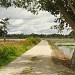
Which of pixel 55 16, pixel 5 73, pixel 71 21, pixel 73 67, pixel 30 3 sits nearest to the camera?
pixel 5 73

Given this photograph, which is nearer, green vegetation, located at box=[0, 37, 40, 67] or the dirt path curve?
the dirt path curve

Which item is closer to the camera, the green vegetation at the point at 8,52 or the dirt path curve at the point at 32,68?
the dirt path curve at the point at 32,68

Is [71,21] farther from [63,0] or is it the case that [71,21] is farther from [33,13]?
[33,13]

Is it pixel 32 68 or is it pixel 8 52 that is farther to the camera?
pixel 8 52

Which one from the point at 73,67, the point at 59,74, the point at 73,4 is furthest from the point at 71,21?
the point at 59,74

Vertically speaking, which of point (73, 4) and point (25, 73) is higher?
point (73, 4)

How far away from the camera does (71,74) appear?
16.7 meters

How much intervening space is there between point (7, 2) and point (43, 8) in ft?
10.5

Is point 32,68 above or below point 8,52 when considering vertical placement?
above

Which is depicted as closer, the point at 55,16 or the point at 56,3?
the point at 56,3

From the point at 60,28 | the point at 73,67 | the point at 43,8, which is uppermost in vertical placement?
the point at 43,8

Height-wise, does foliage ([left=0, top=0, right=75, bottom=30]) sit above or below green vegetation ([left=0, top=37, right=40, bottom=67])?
above

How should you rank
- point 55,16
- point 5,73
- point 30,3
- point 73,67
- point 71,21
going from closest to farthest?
point 5,73, point 73,67, point 71,21, point 30,3, point 55,16

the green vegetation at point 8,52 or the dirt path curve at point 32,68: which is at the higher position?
the dirt path curve at point 32,68
